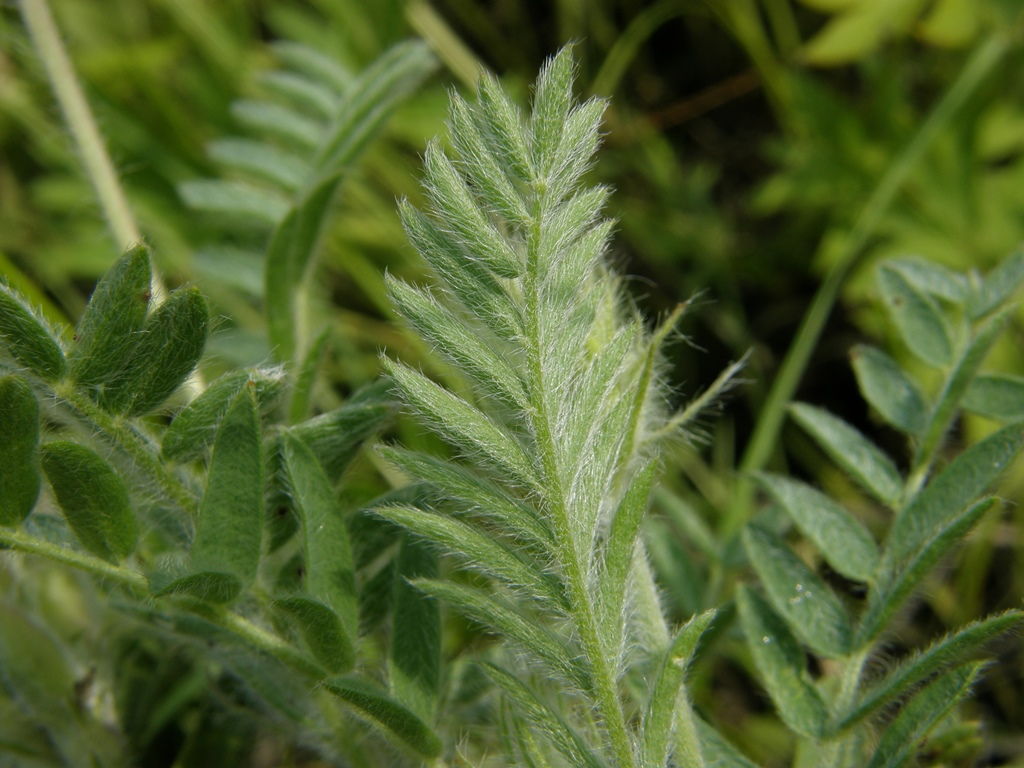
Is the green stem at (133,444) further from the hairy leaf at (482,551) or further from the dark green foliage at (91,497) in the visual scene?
the hairy leaf at (482,551)

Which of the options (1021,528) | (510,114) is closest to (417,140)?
(1021,528)

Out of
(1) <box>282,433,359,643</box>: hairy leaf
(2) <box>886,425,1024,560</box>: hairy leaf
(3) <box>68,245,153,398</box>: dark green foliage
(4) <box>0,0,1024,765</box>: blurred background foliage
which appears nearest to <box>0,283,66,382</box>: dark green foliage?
(3) <box>68,245,153,398</box>: dark green foliage

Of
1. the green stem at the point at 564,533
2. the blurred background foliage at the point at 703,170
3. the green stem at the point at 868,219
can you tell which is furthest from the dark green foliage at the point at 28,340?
the green stem at the point at 868,219

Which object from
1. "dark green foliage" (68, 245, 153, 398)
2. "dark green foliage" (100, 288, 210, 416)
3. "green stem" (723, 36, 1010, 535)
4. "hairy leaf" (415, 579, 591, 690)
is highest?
"dark green foliage" (68, 245, 153, 398)

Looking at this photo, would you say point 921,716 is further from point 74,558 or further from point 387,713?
point 74,558

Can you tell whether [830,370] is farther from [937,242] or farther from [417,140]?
[417,140]

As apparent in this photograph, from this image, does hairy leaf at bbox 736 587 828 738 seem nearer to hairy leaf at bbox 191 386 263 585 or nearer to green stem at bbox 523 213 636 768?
green stem at bbox 523 213 636 768
